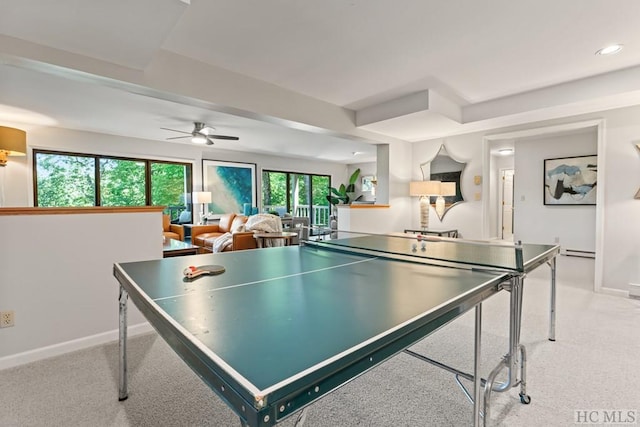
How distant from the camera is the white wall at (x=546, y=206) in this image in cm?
586

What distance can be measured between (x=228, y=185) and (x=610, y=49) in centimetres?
695

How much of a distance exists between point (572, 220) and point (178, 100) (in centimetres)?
716

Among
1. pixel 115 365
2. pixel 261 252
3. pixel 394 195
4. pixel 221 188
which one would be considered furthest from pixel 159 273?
pixel 221 188

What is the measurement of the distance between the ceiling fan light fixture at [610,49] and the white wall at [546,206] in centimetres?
375

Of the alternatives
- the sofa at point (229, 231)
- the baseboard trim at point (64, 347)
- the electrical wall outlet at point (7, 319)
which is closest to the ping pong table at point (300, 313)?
the baseboard trim at point (64, 347)

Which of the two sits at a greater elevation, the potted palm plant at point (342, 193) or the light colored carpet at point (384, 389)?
the potted palm plant at point (342, 193)

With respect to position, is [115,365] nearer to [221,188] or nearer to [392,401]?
[392,401]

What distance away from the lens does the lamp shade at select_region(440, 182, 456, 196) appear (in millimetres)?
4730

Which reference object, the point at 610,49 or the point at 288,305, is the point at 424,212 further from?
the point at 288,305

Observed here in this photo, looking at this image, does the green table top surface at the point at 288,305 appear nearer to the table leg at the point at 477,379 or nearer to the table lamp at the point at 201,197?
the table leg at the point at 477,379

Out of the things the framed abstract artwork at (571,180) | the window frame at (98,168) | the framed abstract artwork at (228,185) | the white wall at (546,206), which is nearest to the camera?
the window frame at (98,168)

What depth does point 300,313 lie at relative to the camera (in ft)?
3.05

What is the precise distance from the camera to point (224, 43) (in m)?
2.64
